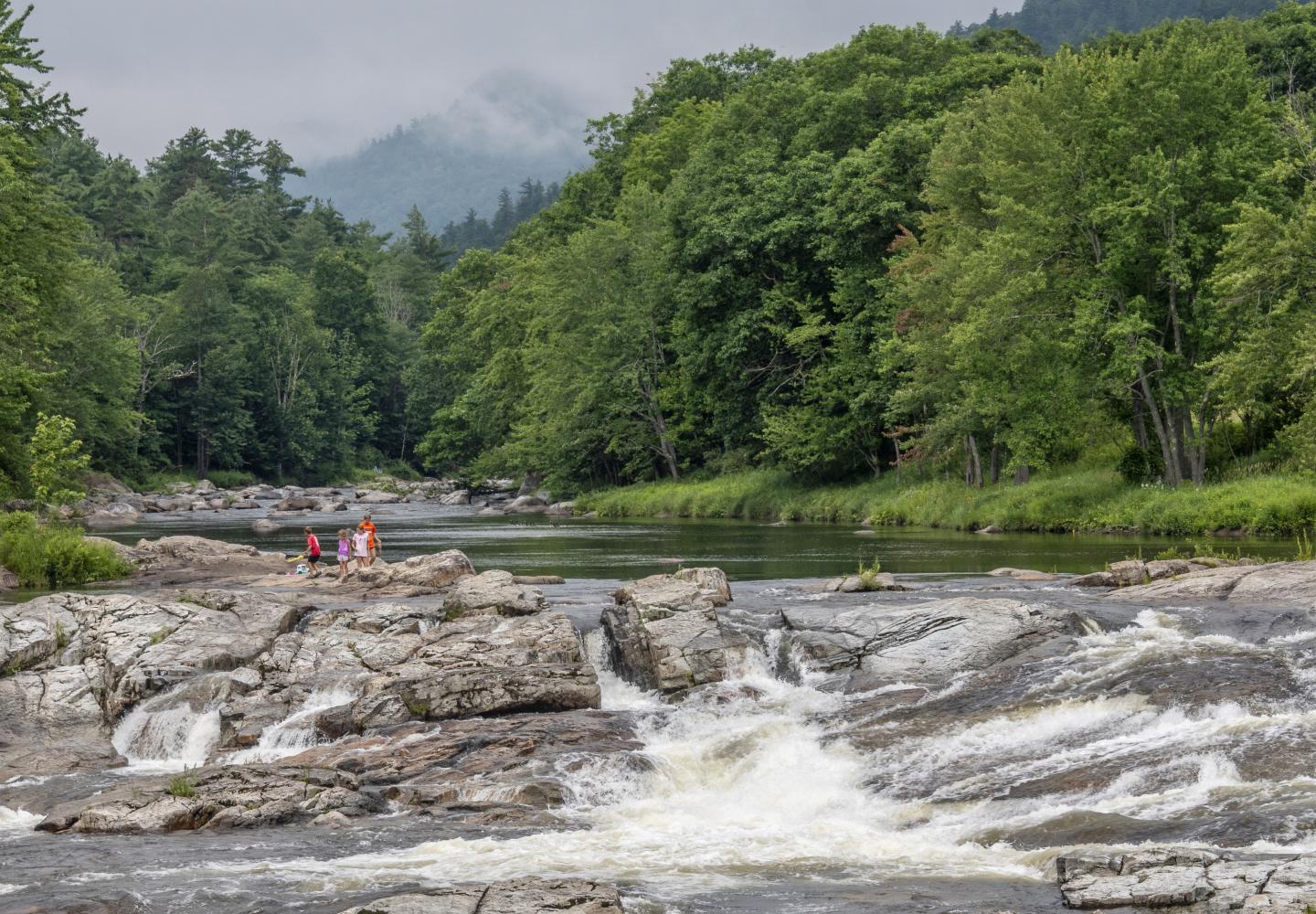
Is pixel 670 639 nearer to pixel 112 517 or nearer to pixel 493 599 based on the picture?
pixel 493 599

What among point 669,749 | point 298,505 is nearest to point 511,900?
point 669,749

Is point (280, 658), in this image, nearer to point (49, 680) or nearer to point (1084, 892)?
point (49, 680)

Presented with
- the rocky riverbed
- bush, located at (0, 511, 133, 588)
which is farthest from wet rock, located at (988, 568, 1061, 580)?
bush, located at (0, 511, 133, 588)

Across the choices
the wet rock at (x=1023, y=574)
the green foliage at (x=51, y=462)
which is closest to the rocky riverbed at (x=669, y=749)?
the wet rock at (x=1023, y=574)

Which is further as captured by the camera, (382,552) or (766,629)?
(382,552)

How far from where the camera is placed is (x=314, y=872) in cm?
1317

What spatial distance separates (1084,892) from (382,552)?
109ft

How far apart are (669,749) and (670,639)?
3607mm

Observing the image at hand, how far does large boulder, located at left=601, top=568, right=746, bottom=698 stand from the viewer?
2072 centimetres

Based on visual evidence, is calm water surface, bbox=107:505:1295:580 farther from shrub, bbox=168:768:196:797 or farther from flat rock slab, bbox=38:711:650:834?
shrub, bbox=168:768:196:797

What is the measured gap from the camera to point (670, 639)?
2134cm

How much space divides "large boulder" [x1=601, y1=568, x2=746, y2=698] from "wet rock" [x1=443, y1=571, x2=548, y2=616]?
6.00 feet

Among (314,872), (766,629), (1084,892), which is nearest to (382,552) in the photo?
(766,629)

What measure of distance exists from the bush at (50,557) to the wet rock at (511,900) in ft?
73.6
